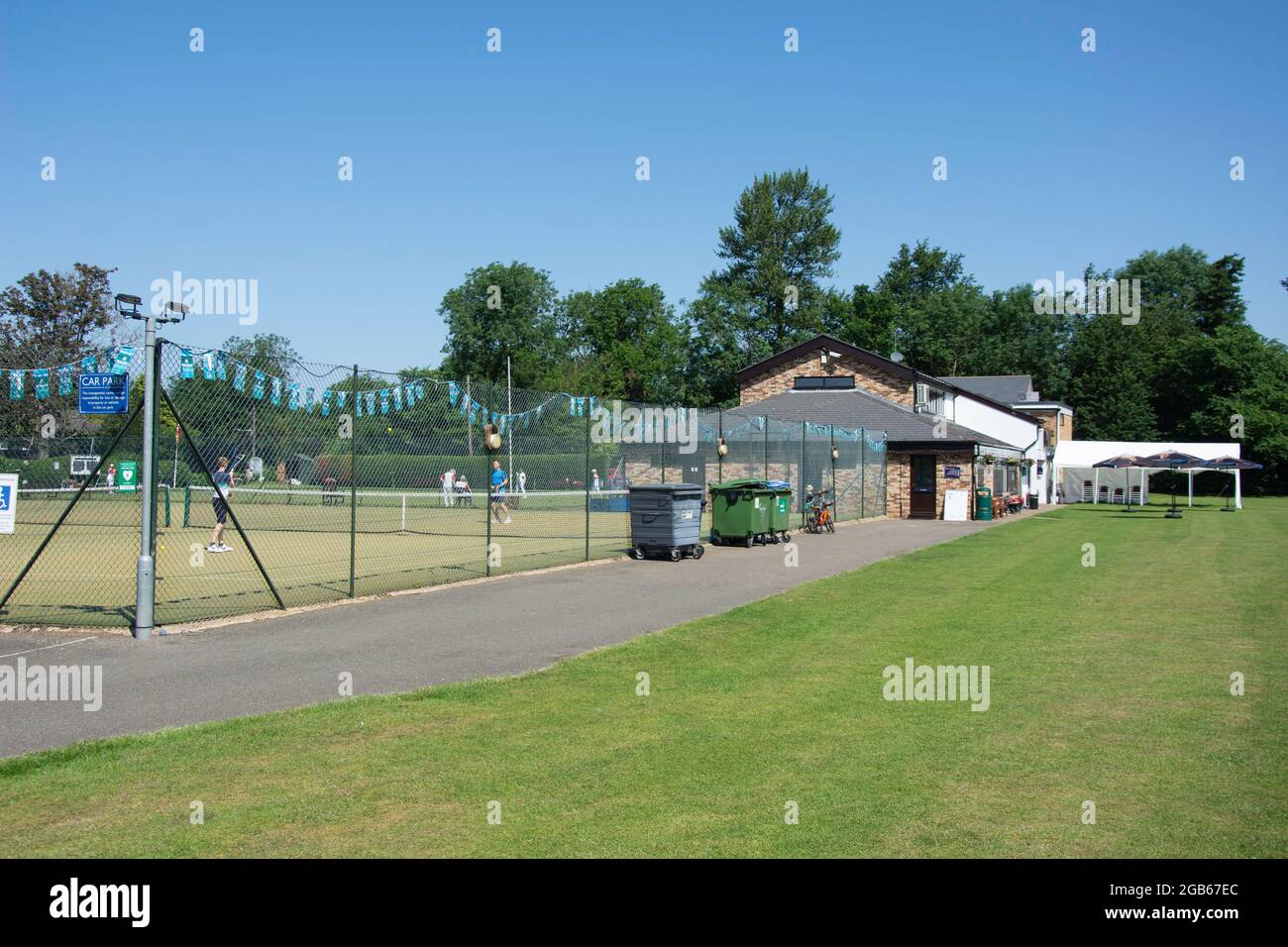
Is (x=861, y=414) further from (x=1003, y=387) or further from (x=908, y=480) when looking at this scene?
(x=1003, y=387)

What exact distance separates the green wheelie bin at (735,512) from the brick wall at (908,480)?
1718 centimetres

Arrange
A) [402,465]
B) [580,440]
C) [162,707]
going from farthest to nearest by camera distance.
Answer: [580,440] < [402,465] < [162,707]

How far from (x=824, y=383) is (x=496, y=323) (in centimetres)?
4637

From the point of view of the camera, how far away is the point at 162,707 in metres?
7.96

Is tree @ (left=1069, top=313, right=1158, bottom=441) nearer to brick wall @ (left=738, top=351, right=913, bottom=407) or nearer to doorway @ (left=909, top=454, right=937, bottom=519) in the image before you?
brick wall @ (left=738, top=351, right=913, bottom=407)

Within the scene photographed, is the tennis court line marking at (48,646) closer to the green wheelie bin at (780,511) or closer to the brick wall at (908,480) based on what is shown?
the green wheelie bin at (780,511)

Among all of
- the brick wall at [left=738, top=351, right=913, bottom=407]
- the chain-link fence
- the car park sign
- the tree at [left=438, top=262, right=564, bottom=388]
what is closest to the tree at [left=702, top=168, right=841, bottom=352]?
the tree at [left=438, top=262, right=564, bottom=388]

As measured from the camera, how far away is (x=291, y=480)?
53.4 feet

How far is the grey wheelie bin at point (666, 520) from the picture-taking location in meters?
19.9

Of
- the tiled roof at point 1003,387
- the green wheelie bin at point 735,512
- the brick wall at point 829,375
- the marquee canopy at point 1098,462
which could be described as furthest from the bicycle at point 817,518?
the tiled roof at point 1003,387
